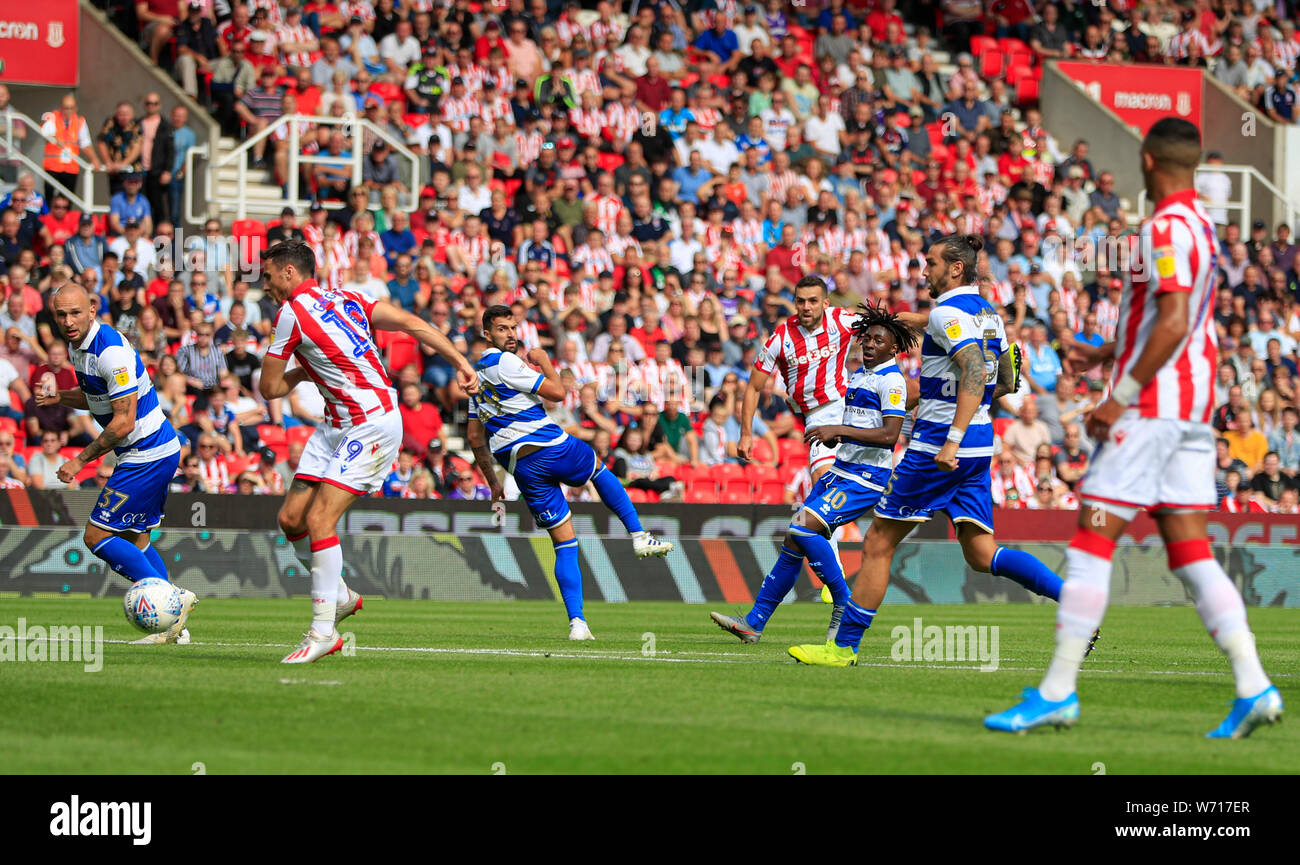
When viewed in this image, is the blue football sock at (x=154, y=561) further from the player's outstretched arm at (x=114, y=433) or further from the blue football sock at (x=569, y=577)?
the blue football sock at (x=569, y=577)

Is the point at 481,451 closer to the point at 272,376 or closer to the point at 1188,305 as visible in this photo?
the point at 272,376

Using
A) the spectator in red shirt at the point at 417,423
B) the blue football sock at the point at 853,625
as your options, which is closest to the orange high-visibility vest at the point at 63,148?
the spectator in red shirt at the point at 417,423

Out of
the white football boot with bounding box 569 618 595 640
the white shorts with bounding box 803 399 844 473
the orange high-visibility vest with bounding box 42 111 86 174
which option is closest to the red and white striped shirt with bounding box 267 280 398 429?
the white football boot with bounding box 569 618 595 640

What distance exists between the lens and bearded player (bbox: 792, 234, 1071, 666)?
1000cm

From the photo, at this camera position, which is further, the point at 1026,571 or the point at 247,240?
the point at 247,240

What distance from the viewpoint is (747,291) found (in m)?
26.6

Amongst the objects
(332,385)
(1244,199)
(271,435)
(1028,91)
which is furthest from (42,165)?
(1244,199)

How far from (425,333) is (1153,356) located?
4.54 m

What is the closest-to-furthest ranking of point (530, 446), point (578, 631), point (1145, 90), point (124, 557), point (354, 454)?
1. point (354, 454)
2. point (124, 557)
3. point (578, 631)
4. point (530, 446)
5. point (1145, 90)

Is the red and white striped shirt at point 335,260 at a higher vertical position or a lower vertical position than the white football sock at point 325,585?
higher

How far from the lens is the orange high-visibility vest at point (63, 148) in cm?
2439

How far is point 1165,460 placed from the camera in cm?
725
